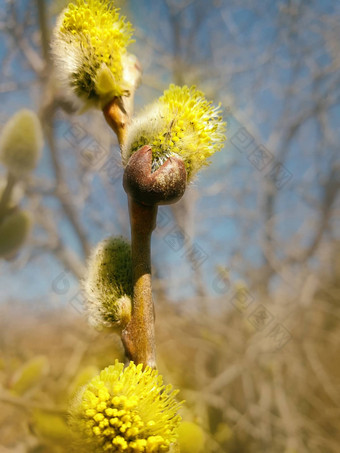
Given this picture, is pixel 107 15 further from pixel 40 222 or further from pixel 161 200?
pixel 40 222

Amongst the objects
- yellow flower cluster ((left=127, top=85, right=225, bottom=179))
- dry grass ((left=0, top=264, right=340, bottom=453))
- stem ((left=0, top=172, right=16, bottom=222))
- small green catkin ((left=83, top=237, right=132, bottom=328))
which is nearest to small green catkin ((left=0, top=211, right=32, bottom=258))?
stem ((left=0, top=172, right=16, bottom=222))

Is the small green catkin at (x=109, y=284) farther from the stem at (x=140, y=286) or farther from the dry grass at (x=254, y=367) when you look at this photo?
the dry grass at (x=254, y=367)

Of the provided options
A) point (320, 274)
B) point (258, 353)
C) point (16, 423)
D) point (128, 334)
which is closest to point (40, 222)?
point (16, 423)

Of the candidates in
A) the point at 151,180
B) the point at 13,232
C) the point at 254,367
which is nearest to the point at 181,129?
the point at 151,180

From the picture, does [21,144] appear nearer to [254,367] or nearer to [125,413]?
[125,413]

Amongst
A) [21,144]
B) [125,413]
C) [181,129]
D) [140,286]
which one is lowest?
[125,413]

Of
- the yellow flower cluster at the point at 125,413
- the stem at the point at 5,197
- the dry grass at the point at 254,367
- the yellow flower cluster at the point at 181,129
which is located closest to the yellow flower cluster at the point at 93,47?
the yellow flower cluster at the point at 181,129
